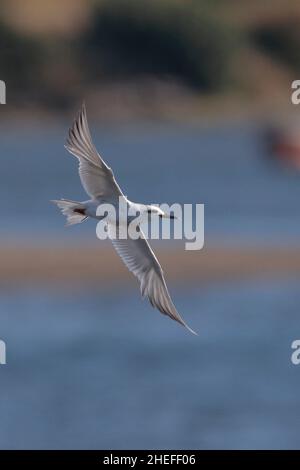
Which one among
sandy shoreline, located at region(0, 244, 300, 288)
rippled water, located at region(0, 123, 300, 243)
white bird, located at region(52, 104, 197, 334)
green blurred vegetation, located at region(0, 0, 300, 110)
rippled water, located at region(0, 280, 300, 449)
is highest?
green blurred vegetation, located at region(0, 0, 300, 110)

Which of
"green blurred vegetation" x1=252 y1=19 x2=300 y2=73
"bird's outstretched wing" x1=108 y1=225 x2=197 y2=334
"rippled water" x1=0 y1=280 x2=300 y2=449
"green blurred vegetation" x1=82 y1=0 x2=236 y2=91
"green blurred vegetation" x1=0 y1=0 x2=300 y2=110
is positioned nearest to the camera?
"bird's outstretched wing" x1=108 y1=225 x2=197 y2=334

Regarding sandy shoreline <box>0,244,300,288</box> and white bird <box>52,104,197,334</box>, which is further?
sandy shoreline <box>0,244,300,288</box>

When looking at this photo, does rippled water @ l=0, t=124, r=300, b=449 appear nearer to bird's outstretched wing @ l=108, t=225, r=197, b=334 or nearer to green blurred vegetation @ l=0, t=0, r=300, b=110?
green blurred vegetation @ l=0, t=0, r=300, b=110

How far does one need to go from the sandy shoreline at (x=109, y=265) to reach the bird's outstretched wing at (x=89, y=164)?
24.1ft

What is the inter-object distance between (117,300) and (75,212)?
25.9 feet

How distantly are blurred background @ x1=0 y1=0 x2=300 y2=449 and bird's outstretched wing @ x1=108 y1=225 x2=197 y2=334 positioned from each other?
3645 mm

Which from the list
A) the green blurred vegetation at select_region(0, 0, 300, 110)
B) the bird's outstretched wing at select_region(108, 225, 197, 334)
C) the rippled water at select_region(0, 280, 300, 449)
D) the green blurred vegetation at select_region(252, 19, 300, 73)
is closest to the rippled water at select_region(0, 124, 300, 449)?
the rippled water at select_region(0, 280, 300, 449)

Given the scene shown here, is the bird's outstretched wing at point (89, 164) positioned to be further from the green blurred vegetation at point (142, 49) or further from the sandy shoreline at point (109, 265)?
the green blurred vegetation at point (142, 49)

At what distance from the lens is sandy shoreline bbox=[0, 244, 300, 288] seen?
13117 millimetres

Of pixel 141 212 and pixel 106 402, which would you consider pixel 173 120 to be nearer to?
pixel 106 402

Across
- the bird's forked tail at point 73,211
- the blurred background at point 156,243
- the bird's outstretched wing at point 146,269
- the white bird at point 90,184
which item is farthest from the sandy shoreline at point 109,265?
the bird's forked tail at point 73,211

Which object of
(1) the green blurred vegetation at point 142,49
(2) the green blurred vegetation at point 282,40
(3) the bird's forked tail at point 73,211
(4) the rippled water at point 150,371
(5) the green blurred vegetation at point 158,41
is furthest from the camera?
(2) the green blurred vegetation at point 282,40

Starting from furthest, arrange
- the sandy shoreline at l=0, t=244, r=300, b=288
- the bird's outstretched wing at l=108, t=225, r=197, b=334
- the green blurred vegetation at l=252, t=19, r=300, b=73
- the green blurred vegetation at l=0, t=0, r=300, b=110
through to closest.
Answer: the green blurred vegetation at l=252, t=19, r=300, b=73 → the green blurred vegetation at l=0, t=0, r=300, b=110 → the sandy shoreline at l=0, t=244, r=300, b=288 → the bird's outstretched wing at l=108, t=225, r=197, b=334

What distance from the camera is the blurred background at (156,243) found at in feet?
35.4
